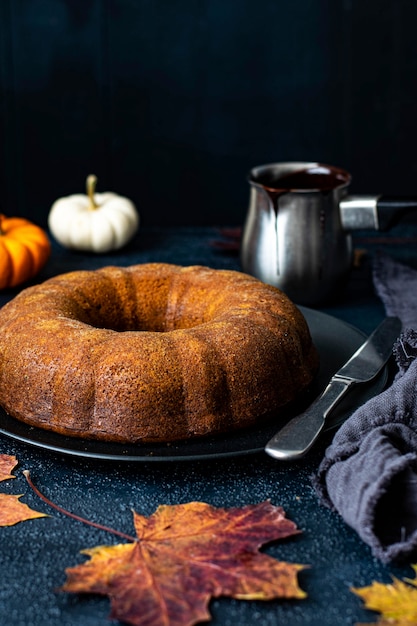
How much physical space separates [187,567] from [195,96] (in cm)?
252

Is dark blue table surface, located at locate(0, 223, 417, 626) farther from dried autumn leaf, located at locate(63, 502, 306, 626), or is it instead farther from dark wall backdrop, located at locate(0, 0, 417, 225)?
dark wall backdrop, located at locate(0, 0, 417, 225)

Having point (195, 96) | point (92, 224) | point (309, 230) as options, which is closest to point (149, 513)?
point (309, 230)

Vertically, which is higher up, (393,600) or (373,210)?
(373,210)

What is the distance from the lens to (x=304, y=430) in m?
1.20

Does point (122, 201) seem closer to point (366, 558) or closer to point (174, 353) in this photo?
point (174, 353)

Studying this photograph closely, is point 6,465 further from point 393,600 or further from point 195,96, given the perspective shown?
point 195,96

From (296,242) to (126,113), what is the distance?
160 centimetres

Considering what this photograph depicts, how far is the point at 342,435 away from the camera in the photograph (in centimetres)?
120

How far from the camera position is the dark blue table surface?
3.14ft

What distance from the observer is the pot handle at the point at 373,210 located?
188 cm

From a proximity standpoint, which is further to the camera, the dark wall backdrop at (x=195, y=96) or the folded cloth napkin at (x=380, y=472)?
the dark wall backdrop at (x=195, y=96)

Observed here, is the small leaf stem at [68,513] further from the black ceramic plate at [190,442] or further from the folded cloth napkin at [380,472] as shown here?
the folded cloth napkin at [380,472]

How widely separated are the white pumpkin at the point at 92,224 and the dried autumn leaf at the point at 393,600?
5.07 feet

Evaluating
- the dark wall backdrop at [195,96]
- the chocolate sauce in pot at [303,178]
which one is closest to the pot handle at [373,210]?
the chocolate sauce in pot at [303,178]
